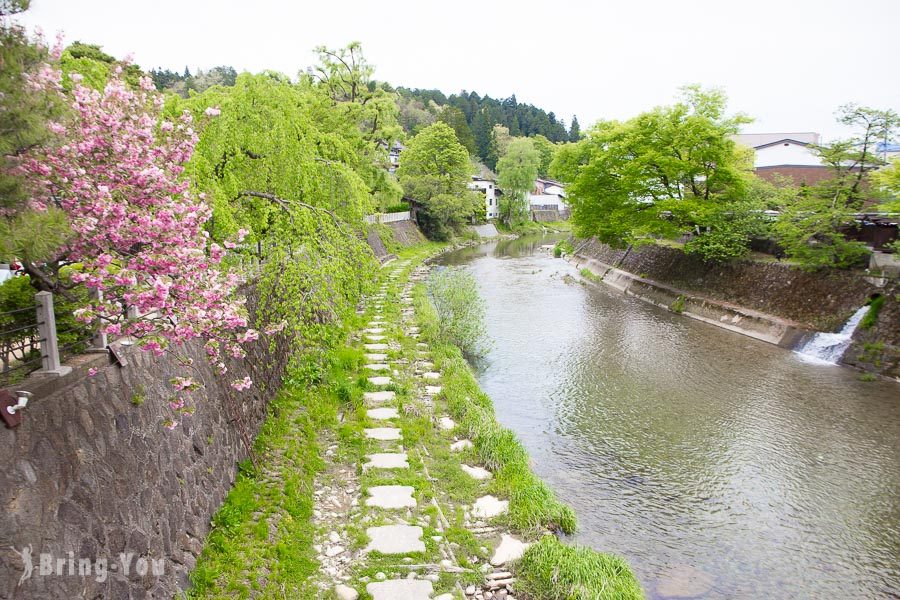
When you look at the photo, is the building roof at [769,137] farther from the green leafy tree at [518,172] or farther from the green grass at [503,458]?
the green grass at [503,458]

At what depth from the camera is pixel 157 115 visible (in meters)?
6.78

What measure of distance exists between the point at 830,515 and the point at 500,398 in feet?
22.8

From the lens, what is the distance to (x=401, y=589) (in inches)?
240

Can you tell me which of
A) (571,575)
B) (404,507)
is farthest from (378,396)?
(571,575)

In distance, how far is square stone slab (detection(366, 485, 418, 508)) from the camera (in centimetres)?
771

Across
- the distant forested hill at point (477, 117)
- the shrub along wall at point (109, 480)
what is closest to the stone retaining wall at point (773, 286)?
the shrub along wall at point (109, 480)

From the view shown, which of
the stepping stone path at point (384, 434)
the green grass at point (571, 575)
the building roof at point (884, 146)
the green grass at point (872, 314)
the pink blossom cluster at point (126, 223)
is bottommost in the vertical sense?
the green grass at point (571, 575)

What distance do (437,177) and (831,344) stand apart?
117 ft

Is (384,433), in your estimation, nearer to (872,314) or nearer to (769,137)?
(872,314)

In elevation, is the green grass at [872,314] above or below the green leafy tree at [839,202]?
below

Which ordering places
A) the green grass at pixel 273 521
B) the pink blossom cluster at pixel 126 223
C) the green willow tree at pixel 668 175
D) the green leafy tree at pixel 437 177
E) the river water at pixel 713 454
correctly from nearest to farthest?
the pink blossom cluster at pixel 126 223 < the green grass at pixel 273 521 < the river water at pixel 713 454 < the green willow tree at pixel 668 175 < the green leafy tree at pixel 437 177

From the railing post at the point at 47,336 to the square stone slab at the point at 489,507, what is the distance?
18.3ft

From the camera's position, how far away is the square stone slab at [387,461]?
Result: 8719mm

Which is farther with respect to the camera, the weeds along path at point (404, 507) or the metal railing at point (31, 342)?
the weeds along path at point (404, 507)
